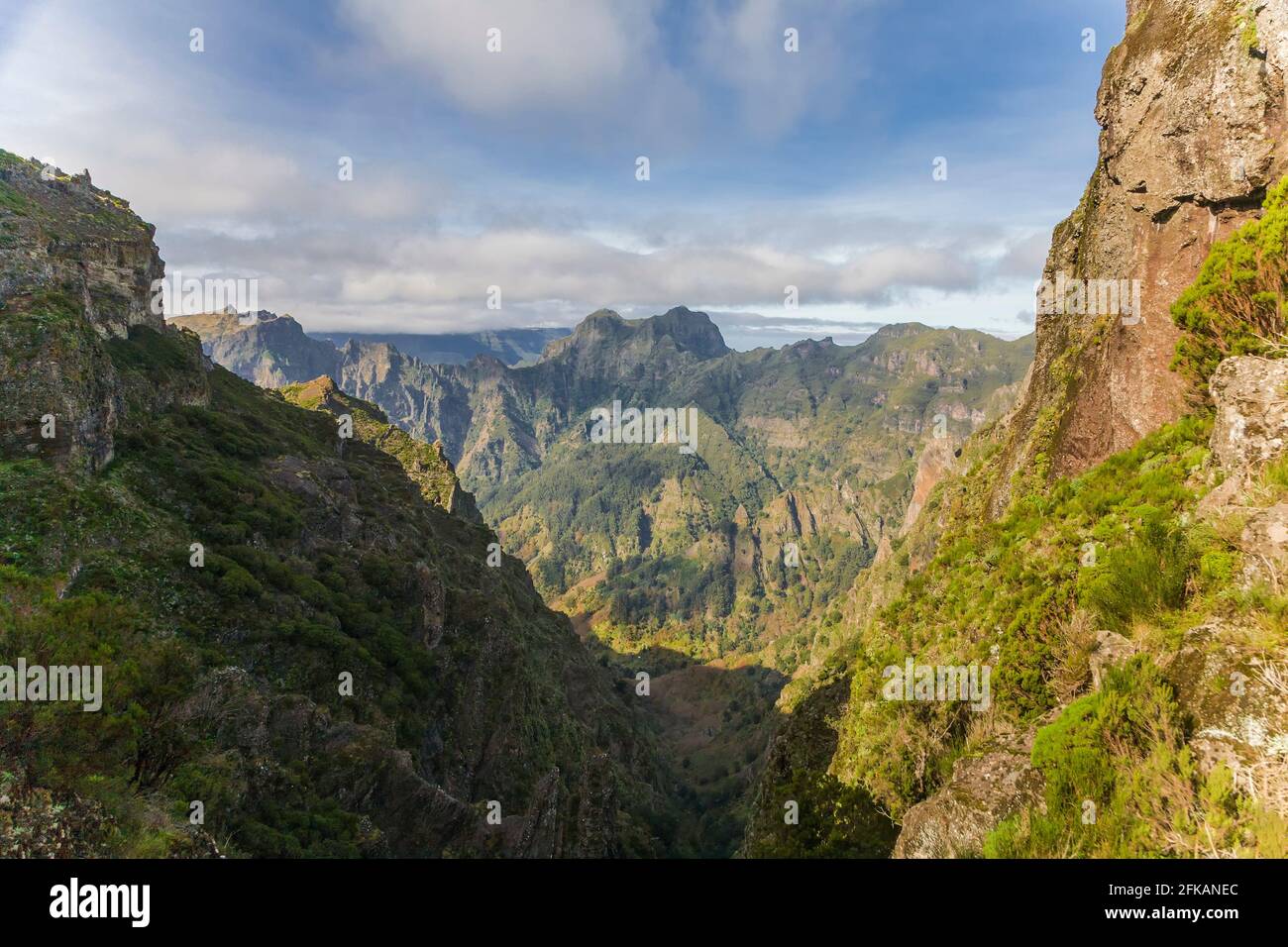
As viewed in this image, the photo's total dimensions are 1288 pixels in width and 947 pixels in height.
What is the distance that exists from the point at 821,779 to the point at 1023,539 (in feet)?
52.0

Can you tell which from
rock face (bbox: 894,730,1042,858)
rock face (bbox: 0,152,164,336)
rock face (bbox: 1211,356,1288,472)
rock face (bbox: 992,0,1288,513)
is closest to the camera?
rock face (bbox: 894,730,1042,858)

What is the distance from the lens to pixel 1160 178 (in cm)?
2109

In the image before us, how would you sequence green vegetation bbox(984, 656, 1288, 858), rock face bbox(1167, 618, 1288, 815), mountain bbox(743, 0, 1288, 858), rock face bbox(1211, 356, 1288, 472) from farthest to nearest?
1. rock face bbox(1211, 356, 1288, 472)
2. mountain bbox(743, 0, 1288, 858)
3. rock face bbox(1167, 618, 1288, 815)
4. green vegetation bbox(984, 656, 1288, 858)

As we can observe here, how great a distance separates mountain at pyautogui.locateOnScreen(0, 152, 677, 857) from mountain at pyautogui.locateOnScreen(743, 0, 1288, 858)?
17.9m

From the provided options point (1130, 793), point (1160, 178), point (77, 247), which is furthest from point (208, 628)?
point (1160, 178)

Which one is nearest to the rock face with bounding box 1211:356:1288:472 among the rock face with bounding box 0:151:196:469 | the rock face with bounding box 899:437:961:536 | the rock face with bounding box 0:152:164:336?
the rock face with bounding box 0:151:196:469

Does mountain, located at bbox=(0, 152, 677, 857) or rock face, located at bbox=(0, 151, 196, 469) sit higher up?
rock face, located at bbox=(0, 151, 196, 469)

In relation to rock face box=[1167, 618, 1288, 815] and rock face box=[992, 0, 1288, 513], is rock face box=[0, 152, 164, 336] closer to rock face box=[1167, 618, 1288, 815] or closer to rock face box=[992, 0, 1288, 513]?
rock face box=[1167, 618, 1288, 815]

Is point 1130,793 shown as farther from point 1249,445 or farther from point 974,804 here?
point 1249,445

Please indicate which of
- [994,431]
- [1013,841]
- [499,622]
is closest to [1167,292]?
[1013,841]

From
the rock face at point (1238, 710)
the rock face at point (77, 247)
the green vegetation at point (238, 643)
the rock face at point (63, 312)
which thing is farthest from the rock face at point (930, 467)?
the rock face at point (77, 247)

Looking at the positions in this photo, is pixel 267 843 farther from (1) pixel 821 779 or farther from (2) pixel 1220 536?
(2) pixel 1220 536

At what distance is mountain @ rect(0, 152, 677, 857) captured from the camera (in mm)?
16281

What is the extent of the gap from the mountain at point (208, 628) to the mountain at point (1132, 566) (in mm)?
17939
